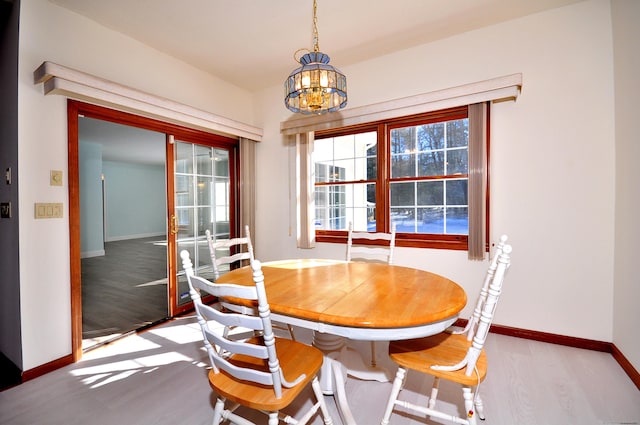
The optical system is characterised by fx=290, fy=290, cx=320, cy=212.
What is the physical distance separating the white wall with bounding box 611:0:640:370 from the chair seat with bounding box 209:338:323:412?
227 cm

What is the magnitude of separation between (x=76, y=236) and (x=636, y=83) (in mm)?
4355

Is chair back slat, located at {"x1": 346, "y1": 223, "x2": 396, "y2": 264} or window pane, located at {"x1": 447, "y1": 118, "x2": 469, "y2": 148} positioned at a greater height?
window pane, located at {"x1": 447, "y1": 118, "x2": 469, "y2": 148}

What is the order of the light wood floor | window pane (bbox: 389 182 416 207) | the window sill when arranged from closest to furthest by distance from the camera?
the light wood floor, the window sill, window pane (bbox: 389 182 416 207)

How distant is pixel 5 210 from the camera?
2246 millimetres

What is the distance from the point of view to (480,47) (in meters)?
2.76

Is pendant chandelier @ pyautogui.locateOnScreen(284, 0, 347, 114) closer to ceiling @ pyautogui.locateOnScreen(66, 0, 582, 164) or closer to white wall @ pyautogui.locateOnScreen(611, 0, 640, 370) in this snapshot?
ceiling @ pyautogui.locateOnScreen(66, 0, 582, 164)

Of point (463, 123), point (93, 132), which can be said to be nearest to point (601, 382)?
point (463, 123)

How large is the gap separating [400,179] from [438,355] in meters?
2.10

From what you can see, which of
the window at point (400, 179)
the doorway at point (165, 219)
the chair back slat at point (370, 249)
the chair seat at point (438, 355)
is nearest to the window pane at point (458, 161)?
the window at point (400, 179)

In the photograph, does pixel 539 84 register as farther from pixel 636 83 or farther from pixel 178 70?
pixel 178 70

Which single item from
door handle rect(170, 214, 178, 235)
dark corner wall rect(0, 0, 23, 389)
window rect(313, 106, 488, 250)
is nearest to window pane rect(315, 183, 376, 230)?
window rect(313, 106, 488, 250)

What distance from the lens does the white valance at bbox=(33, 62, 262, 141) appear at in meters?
2.11

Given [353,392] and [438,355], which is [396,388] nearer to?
[438,355]

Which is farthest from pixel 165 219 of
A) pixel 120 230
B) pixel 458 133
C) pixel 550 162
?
pixel 120 230
